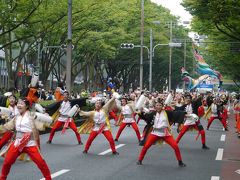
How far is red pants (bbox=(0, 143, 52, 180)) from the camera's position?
9539mm

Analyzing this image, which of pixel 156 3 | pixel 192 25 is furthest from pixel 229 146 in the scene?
pixel 156 3

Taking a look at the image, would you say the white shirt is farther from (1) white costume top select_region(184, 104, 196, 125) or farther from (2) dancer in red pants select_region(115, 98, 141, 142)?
(1) white costume top select_region(184, 104, 196, 125)

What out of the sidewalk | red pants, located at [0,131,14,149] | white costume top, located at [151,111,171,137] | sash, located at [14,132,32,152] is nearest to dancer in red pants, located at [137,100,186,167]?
white costume top, located at [151,111,171,137]

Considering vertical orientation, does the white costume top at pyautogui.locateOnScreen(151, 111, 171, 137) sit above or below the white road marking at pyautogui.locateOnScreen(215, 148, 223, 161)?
above

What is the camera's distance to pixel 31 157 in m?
9.70

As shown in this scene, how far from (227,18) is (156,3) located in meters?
49.0

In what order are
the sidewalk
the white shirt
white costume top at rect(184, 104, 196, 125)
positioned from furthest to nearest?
the white shirt < white costume top at rect(184, 104, 196, 125) < the sidewalk

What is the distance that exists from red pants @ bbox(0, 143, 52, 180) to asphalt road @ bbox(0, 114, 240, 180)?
1.75m

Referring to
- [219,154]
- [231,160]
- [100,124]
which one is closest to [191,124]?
[219,154]

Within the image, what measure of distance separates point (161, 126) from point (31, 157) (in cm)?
438

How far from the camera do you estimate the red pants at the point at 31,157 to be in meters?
9.54

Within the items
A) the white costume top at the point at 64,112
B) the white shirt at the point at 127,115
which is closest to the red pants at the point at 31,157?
the white costume top at the point at 64,112

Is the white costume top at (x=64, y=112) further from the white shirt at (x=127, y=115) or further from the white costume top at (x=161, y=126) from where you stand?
the white costume top at (x=161, y=126)

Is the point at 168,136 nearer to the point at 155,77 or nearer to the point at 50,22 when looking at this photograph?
the point at 50,22
